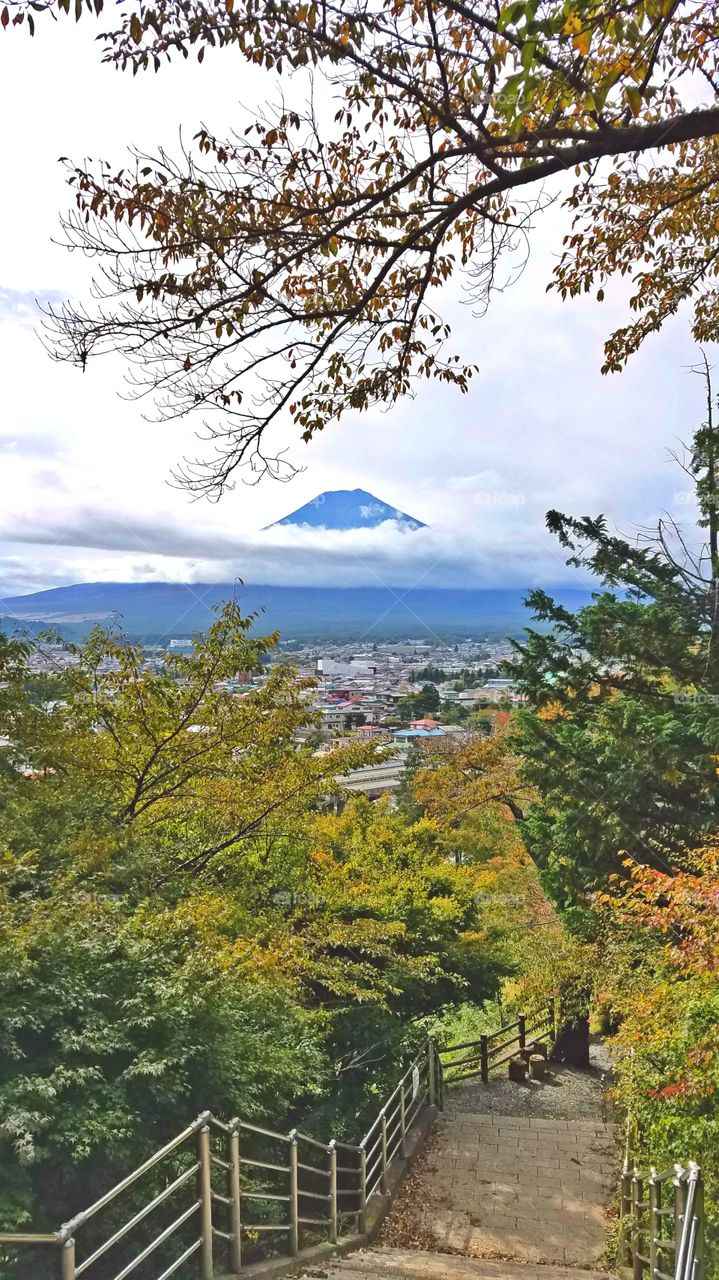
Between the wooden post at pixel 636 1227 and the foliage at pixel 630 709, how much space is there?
4.45 metres

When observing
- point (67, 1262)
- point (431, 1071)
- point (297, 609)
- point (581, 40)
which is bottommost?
point (431, 1071)

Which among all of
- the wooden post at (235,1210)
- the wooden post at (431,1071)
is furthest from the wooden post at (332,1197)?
the wooden post at (431,1071)

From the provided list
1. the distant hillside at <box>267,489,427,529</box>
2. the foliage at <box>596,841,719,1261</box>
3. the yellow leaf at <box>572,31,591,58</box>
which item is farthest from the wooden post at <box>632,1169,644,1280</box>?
the distant hillside at <box>267,489,427,529</box>

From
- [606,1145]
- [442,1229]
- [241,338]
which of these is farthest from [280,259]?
[606,1145]

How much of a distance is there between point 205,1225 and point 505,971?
27.6 feet

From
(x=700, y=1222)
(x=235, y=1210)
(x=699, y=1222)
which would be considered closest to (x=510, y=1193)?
(x=700, y=1222)

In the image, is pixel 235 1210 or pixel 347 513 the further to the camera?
pixel 347 513

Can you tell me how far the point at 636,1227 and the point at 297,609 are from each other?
23.5 m

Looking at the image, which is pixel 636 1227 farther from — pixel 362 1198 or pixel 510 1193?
pixel 510 1193

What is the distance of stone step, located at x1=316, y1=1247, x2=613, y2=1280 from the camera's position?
505 centimetres

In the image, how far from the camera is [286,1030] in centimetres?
667

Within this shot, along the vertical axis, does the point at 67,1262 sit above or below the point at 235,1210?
above

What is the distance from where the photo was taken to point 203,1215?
389cm

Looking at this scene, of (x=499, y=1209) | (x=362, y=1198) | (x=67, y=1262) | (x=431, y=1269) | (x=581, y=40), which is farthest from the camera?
(x=499, y=1209)
